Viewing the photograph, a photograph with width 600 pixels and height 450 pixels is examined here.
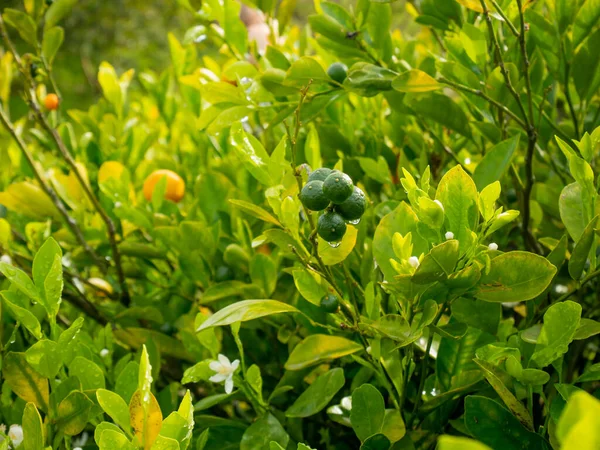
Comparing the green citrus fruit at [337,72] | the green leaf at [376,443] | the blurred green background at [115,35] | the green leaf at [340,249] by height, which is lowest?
the blurred green background at [115,35]

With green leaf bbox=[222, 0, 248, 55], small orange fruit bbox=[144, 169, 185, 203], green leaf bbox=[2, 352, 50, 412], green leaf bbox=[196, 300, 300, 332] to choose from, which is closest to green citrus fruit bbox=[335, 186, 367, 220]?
green leaf bbox=[196, 300, 300, 332]

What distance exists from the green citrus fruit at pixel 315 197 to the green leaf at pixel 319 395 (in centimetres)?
20

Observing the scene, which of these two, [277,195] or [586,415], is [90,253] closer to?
[277,195]

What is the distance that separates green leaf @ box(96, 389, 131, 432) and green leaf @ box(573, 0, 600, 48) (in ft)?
2.16

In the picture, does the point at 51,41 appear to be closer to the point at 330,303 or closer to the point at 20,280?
the point at 20,280

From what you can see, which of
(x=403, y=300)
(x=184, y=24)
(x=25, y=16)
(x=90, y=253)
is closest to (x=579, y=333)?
(x=403, y=300)

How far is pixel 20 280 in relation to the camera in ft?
1.97

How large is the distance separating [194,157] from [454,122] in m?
0.61

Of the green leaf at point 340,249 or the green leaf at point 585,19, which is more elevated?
the green leaf at point 585,19

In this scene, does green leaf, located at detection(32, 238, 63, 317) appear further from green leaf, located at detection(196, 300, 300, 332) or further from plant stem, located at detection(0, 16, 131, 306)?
plant stem, located at detection(0, 16, 131, 306)

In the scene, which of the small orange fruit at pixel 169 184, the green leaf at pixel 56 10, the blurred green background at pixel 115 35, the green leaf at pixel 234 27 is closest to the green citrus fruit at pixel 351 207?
the green leaf at pixel 234 27

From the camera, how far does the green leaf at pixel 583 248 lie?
54cm

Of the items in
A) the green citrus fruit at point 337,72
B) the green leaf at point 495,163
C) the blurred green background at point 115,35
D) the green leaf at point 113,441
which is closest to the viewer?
the green leaf at point 113,441

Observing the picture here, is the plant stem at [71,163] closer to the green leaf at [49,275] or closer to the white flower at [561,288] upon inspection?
the green leaf at [49,275]
